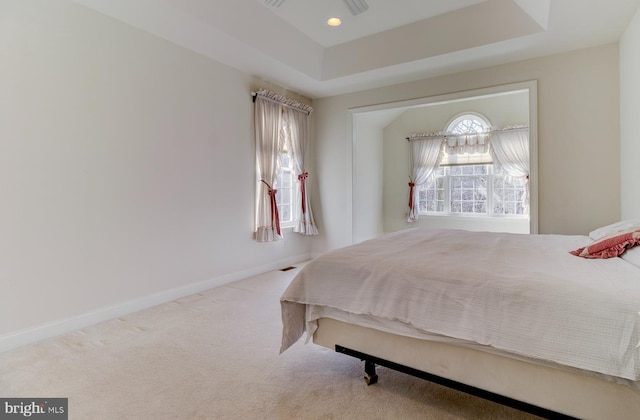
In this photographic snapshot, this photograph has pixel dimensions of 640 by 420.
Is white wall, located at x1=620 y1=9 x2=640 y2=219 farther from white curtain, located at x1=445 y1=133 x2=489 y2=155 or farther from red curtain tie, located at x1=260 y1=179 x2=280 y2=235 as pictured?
red curtain tie, located at x1=260 y1=179 x2=280 y2=235

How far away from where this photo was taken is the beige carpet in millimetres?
1536

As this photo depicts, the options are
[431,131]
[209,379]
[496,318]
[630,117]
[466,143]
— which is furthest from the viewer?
[431,131]

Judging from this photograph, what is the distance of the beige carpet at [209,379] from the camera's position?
1.54 meters

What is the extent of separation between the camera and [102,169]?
264 cm

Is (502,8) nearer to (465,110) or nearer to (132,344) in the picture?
(465,110)

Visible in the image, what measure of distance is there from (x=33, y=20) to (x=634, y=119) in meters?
4.86

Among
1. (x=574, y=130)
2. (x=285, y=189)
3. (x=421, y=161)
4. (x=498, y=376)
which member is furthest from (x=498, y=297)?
(x=421, y=161)

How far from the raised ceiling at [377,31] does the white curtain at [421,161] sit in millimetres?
2454

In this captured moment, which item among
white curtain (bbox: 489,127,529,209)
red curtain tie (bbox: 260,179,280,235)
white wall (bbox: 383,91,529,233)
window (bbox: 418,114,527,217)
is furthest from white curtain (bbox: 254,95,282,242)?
white curtain (bbox: 489,127,529,209)

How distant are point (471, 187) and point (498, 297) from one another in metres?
5.30

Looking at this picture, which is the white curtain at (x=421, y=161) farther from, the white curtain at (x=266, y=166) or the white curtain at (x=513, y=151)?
the white curtain at (x=266, y=166)

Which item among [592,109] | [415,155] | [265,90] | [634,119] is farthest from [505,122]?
[265,90]

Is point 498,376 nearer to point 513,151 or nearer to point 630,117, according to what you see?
point 630,117

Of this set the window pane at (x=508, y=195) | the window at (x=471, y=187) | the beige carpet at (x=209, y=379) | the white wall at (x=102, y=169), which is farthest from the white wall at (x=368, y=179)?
the beige carpet at (x=209, y=379)
